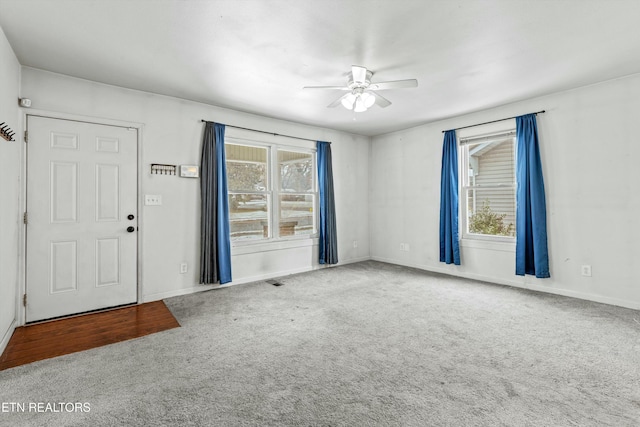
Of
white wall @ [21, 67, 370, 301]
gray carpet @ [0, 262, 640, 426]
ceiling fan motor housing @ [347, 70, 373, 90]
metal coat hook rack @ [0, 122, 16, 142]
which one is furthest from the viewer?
white wall @ [21, 67, 370, 301]

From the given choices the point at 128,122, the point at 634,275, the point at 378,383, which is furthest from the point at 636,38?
the point at 128,122

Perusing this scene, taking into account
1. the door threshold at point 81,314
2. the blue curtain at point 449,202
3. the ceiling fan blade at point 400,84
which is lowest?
the door threshold at point 81,314

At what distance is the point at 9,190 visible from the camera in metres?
2.72

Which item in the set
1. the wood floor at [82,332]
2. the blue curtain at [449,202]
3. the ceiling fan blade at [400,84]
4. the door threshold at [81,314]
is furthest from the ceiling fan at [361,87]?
the door threshold at [81,314]

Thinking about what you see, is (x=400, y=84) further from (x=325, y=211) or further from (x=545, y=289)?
(x=545, y=289)

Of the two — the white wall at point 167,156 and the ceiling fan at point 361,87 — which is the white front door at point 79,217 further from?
the ceiling fan at point 361,87

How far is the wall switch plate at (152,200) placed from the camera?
3832 mm

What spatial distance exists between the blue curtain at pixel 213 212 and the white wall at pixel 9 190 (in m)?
1.82

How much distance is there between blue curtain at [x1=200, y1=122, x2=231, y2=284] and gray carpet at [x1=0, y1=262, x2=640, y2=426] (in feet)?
2.49

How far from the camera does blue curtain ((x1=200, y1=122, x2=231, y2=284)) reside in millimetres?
4172

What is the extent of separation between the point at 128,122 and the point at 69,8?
1.62 metres

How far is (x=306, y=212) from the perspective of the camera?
221 inches

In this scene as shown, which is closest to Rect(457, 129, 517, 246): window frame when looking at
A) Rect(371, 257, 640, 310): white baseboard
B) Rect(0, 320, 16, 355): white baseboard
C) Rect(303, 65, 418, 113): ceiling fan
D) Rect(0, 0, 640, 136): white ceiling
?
Rect(371, 257, 640, 310): white baseboard

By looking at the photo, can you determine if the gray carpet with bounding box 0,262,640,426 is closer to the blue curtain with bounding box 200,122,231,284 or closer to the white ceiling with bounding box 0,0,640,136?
the blue curtain with bounding box 200,122,231,284
